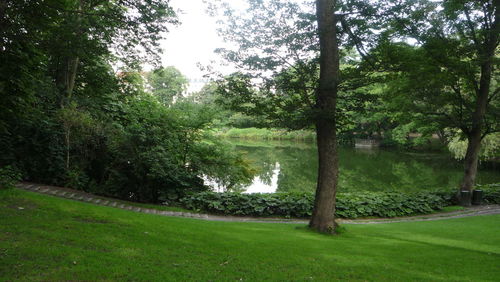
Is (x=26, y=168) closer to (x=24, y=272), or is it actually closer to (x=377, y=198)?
(x=24, y=272)

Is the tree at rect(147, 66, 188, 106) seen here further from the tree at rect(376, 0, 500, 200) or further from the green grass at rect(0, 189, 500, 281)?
the green grass at rect(0, 189, 500, 281)

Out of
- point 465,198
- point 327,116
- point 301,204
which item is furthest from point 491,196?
point 327,116

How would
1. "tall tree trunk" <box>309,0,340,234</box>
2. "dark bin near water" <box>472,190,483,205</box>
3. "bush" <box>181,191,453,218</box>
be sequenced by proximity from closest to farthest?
"tall tree trunk" <box>309,0,340,234</box> → "bush" <box>181,191,453,218</box> → "dark bin near water" <box>472,190,483,205</box>

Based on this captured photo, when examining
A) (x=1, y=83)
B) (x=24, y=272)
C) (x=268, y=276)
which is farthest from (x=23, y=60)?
(x=268, y=276)

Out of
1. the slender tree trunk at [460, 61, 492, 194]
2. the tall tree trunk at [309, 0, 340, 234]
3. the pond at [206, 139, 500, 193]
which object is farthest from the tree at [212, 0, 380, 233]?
the slender tree trunk at [460, 61, 492, 194]

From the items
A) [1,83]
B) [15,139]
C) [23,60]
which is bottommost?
[15,139]

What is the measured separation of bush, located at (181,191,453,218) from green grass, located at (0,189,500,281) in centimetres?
287

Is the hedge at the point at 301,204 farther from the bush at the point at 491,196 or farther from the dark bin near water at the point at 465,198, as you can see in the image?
the bush at the point at 491,196

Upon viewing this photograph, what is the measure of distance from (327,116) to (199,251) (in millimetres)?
3923

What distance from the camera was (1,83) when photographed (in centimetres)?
495

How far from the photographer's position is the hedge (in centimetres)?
1062

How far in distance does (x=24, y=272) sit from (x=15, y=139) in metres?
8.30

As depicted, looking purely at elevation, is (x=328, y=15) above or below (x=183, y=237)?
above

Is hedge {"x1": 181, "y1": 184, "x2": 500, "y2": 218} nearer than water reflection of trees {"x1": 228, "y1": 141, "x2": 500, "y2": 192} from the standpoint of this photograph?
Yes
